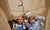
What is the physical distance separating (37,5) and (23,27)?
22cm

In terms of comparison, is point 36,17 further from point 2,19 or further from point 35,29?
point 2,19

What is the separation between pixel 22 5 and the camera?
0.70 meters

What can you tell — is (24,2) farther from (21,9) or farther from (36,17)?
(36,17)

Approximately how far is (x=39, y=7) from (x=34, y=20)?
0.12 meters

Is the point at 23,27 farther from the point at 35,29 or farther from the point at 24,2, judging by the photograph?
the point at 24,2

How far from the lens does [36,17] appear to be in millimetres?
713

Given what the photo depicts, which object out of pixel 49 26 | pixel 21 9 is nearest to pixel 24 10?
pixel 21 9

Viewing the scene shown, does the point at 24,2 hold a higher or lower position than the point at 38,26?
higher

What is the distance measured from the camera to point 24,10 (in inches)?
27.9

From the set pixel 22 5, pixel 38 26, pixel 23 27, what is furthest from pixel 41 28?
pixel 22 5

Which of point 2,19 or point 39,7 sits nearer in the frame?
point 2,19

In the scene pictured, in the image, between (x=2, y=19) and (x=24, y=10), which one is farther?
(x=24, y=10)

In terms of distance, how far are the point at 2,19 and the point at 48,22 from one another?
330 millimetres

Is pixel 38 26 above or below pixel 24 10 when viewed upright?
below
